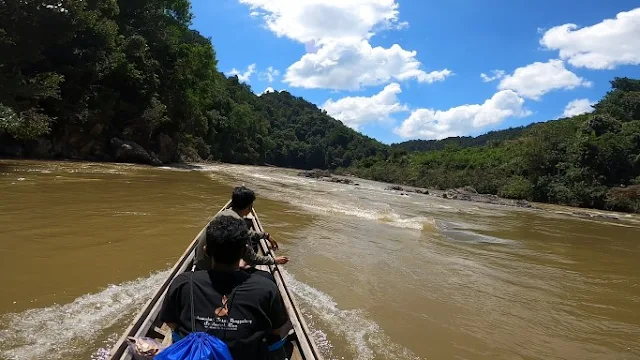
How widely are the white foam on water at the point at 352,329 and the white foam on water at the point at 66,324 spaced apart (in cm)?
169

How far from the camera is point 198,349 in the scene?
1872mm

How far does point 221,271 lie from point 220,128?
4585 cm

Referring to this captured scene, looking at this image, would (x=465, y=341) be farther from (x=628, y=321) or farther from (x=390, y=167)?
(x=390, y=167)

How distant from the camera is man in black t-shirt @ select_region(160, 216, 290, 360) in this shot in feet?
6.89

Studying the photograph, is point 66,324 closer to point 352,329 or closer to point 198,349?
point 352,329

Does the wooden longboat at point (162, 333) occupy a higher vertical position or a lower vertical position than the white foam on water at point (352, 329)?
higher

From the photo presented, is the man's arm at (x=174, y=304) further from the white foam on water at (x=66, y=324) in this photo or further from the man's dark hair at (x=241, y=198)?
the man's dark hair at (x=241, y=198)

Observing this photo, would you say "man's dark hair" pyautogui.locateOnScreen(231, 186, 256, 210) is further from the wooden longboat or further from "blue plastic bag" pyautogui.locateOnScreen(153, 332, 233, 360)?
"blue plastic bag" pyautogui.locateOnScreen(153, 332, 233, 360)

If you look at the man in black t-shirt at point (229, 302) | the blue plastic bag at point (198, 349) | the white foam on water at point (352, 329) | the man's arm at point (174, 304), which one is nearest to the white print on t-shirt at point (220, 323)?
the man in black t-shirt at point (229, 302)

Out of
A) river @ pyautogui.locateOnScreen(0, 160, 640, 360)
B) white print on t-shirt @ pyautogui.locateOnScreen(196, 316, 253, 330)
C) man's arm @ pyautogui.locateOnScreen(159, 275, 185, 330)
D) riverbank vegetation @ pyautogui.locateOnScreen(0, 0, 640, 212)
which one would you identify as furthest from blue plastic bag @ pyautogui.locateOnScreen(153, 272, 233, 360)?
riverbank vegetation @ pyautogui.locateOnScreen(0, 0, 640, 212)

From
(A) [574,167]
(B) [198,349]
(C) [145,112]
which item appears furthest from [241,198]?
(A) [574,167]

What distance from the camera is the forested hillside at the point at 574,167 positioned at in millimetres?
27478

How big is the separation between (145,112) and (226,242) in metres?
25.6

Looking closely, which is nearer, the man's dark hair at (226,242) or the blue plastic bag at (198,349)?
the blue plastic bag at (198,349)
